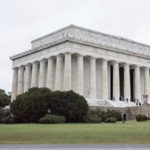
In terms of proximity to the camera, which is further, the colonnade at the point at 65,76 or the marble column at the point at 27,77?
the marble column at the point at 27,77

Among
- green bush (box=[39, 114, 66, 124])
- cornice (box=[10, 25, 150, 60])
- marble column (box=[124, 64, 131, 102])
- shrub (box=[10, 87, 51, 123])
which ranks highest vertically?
cornice (box=[10, 25, 150, 60])

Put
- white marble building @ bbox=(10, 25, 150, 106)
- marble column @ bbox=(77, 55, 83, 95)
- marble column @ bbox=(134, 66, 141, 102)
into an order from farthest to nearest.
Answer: marble column @ bbox=(134, 66, 141, 102), white marble building @ bbox=(10, 25, 150, 106), marble column @ bbox=(77, 55, 83, 95)

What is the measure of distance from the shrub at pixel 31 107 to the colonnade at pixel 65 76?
2081 centimetres

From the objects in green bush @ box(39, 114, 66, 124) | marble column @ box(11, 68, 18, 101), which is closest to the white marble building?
marble column @ box(11, 68, 18, 101)

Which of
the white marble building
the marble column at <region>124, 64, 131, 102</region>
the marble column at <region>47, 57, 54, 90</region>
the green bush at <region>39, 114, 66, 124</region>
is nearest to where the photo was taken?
the green bush at <region>39, 114, 66, 124</region>

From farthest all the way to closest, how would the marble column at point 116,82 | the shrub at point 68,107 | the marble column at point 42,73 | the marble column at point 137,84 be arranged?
the marble column at point 137,84 < the marble column at point 116,82 < the marble column at point 42,73 < the shrub at point 68,107

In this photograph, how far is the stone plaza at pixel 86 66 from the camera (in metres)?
70.2

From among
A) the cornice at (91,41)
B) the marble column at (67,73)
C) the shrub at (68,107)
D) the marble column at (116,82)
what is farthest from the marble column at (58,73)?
the shrub at (68,107)

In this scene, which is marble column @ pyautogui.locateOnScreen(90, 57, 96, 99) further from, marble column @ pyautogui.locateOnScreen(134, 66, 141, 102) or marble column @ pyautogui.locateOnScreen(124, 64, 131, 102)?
marble column @ pyautogui.locateOnScreen(134, 66, 141, 102)

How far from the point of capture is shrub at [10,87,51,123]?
44.6 metres

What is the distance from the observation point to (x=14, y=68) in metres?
88.6

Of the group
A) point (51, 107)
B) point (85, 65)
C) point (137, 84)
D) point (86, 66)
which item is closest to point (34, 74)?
point (85, 65)

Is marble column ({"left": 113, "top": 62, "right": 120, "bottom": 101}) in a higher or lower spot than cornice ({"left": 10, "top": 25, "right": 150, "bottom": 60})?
lower

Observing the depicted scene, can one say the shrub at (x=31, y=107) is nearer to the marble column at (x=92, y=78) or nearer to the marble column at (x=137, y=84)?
the marble column at (x=92, y=78)
